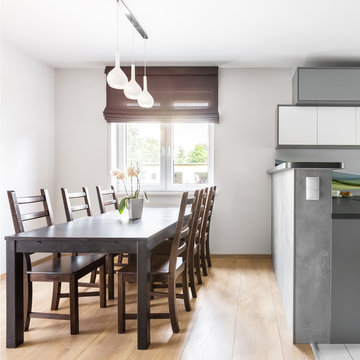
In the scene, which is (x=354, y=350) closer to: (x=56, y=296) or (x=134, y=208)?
(x=134, y=208)

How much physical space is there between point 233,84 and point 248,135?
69 cm

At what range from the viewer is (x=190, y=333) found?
283 centimetres

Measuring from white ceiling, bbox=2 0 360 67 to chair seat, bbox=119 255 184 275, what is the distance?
2104 millimetres

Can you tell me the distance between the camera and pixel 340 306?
2.65 m

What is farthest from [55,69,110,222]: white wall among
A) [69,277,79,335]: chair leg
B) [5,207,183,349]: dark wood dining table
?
[5,207,183,349]: dark wood dining table

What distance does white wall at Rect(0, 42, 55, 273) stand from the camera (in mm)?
4547

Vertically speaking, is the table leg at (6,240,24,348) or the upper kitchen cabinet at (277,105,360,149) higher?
the upper kitchen cabinet at (277,105,360,149)

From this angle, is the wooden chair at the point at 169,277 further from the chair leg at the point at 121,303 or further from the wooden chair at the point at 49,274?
the wooden chair at the point at 49,274

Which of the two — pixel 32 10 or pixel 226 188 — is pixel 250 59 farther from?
pixel 32 10

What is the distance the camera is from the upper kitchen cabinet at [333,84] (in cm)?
488

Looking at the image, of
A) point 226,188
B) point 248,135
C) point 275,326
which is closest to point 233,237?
point 226,188

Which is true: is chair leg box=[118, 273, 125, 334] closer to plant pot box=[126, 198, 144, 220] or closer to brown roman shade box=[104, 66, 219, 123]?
plant pot box=[126, 198, 144, 220]

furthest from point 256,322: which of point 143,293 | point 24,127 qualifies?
point 24,127

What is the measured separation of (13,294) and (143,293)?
79cm
